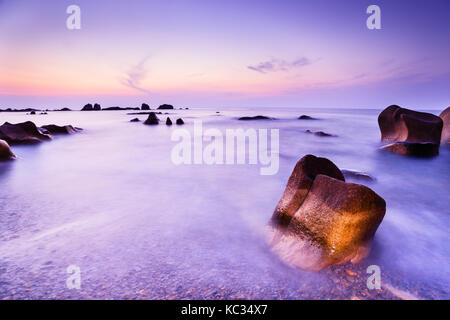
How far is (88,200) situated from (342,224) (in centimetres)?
359

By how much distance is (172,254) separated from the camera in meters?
2.15

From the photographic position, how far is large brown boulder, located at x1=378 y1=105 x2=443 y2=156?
6.93 m

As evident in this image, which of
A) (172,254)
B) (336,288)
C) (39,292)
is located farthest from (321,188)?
(39,292)

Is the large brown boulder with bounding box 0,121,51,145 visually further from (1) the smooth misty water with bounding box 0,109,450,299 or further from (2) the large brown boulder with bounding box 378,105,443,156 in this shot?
(2) the large brown boulder with bounding box 378,105,443,156

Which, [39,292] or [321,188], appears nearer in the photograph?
[39,292]

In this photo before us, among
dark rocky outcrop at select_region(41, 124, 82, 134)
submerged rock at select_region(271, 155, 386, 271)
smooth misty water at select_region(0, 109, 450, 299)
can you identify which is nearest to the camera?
smooth misty water at select_region(0, 109, 450, 299)

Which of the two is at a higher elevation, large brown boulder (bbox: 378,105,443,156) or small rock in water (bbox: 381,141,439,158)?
large brown boulder (bbox: 378,105,443,156)

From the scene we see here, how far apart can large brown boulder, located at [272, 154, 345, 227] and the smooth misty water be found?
341mm

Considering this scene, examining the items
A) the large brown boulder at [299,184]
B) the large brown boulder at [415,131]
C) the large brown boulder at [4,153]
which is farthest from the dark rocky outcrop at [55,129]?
the large brown boulder at [415,131]

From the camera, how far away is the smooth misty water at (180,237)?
1721 mm

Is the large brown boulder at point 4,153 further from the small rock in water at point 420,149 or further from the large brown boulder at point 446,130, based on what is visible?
the large brown boulder at point 446,130

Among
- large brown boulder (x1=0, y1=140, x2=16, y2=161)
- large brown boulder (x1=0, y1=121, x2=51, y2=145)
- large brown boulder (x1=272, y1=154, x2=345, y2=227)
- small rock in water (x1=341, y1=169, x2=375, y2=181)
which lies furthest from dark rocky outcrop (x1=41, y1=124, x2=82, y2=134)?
small rock in water (x1=341, y1=169, x2=375, y2=181)

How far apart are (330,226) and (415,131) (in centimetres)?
801

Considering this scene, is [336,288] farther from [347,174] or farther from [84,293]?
[347,174]
